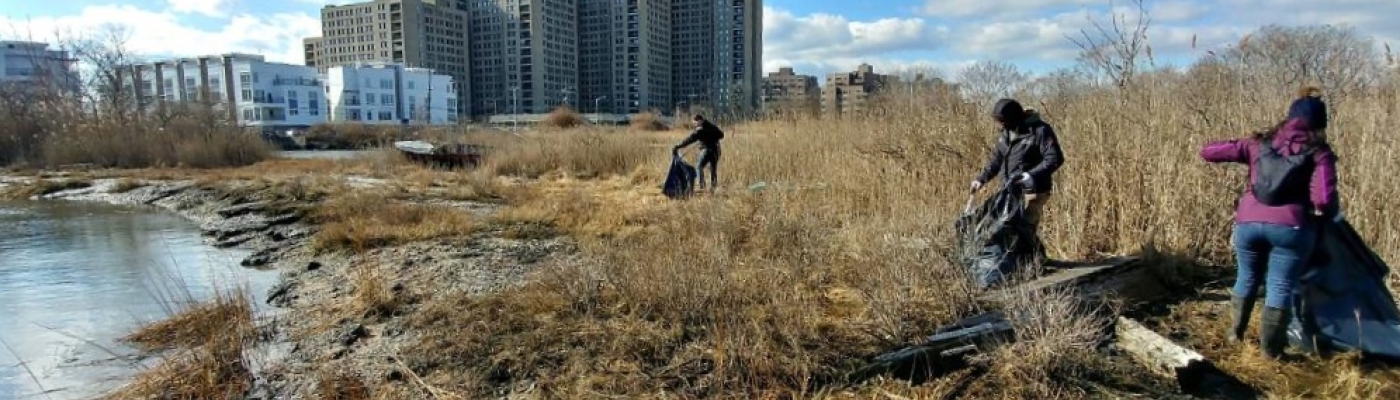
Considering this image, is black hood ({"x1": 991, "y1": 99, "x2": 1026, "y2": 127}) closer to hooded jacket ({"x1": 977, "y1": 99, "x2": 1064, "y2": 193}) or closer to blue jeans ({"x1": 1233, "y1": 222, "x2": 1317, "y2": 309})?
hooded jacket ({"x1": 977, "y1": 99, "x2": 1064, "y2": 193})

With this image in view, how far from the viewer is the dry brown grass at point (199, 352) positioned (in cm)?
493

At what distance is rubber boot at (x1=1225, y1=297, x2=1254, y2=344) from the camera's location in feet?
14.0

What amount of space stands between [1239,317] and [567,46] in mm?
117490

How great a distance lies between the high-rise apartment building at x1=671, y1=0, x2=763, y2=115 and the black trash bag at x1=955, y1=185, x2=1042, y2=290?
9906cm

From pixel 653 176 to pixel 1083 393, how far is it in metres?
14.0

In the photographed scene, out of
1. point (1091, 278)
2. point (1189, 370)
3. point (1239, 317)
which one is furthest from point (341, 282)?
point (1239, 317)

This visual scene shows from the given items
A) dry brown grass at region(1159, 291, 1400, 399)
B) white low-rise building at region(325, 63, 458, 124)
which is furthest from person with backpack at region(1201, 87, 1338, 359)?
white low-rise building at region(325, 63, 458, 124)

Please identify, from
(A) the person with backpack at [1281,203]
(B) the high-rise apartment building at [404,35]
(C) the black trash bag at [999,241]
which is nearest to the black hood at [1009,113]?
(C) the black trash bag at [999,241]

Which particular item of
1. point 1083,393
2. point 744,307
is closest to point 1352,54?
point 1083,393

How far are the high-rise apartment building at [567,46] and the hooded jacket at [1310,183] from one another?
99438 millimetres

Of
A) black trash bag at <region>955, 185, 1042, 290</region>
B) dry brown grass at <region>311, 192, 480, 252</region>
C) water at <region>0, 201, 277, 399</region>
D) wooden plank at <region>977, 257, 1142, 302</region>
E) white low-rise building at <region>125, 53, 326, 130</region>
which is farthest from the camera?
white low-rise building at <region>125, 53, 326, 130</region>

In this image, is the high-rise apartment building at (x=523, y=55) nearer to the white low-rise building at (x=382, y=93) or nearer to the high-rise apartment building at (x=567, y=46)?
the high-rise apartment building at (x=567, y=46)

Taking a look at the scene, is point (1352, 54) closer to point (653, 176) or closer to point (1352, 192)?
point (1352, 192)

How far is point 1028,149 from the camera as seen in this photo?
5.32m
